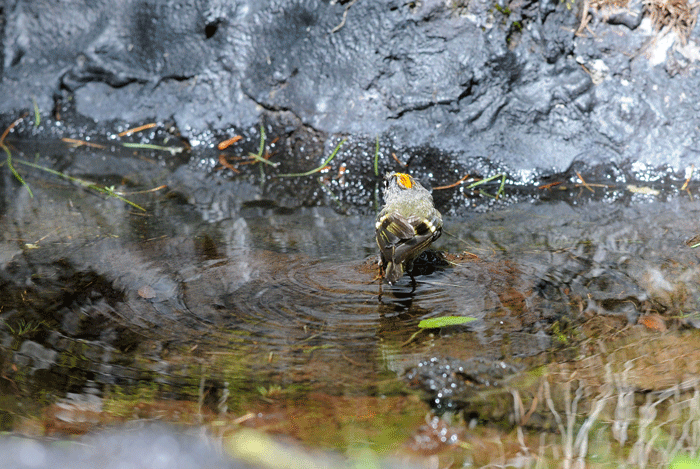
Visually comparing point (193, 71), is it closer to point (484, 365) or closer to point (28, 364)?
point (28, 364)

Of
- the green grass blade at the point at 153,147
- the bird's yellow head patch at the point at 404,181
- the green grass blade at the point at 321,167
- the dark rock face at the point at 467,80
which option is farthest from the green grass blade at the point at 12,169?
the bird's yellow head patch at the point at 404,181

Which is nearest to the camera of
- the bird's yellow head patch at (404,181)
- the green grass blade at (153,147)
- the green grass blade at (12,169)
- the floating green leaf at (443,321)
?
the floating green leaf at (443,321)

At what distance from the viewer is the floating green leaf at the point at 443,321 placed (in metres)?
2.59

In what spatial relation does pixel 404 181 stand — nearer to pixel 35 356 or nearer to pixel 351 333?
pixel 351 333

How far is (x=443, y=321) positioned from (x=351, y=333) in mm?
433

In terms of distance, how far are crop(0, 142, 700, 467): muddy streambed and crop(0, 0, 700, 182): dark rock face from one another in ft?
3.29

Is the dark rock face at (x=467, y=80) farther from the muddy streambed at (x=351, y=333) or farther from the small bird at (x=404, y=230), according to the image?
the small bird at (x=404, y=230)

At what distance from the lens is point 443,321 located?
2.60 m

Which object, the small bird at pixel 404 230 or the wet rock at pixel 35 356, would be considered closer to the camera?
the wet rock at pixel 35 356

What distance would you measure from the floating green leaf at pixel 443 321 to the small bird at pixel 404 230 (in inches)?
11.7

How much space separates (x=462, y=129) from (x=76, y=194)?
3329mm

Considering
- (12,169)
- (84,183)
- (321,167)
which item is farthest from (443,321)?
(12,169)

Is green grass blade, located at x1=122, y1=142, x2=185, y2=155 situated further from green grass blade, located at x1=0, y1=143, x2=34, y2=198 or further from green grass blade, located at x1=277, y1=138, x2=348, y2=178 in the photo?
green grass blade, located at x1=277, y1=138, x2=348, y2=178

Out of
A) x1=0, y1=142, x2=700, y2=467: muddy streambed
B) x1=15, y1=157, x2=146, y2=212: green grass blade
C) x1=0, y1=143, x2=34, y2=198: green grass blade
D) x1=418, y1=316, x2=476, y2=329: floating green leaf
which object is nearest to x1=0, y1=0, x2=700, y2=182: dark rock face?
x1=0, y1=142, x2=700, y2=467: muddy streambed
